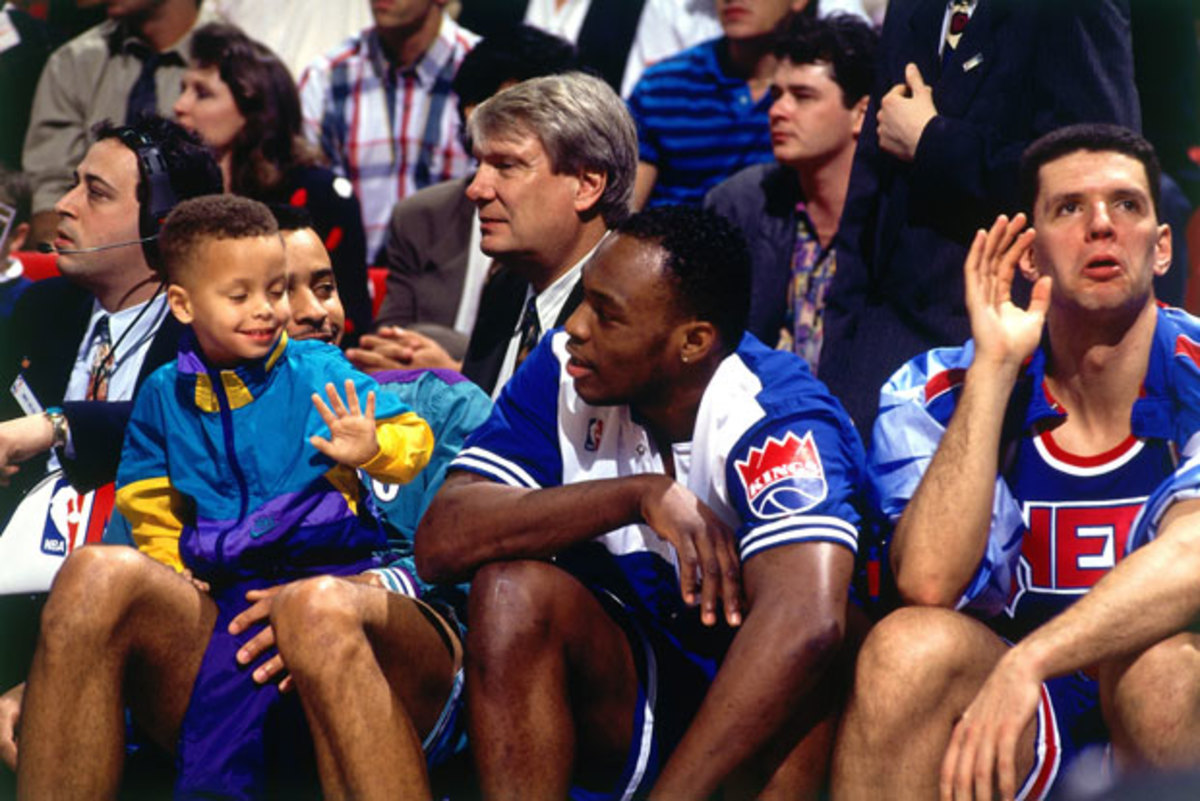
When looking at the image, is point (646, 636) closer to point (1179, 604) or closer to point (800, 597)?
point (800, 597)

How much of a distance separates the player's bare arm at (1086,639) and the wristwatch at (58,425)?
6.88ft

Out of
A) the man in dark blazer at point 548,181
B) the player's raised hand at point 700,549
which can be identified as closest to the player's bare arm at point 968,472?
the player's raised hand at point 700,549

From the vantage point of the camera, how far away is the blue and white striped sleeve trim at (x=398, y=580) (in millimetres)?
3592

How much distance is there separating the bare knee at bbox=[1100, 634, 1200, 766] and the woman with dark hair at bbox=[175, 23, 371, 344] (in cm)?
282

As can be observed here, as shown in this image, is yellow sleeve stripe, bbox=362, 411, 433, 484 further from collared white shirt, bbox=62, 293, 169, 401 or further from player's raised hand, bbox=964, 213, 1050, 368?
player's raised hand, bbox=964, 213, 1050, 368

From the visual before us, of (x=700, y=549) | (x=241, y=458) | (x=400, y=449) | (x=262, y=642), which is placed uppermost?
(x=700, y=549)

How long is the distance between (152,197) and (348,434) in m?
1.19

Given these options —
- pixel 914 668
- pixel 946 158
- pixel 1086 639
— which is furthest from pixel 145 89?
pixel 1086 639

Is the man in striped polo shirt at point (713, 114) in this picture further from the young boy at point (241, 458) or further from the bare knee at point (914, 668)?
the bare knee at point (914, 668)

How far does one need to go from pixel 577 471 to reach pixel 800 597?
626mm

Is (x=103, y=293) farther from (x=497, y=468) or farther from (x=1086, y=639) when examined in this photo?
(x=1086, y=639)

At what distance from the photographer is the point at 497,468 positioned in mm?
3484

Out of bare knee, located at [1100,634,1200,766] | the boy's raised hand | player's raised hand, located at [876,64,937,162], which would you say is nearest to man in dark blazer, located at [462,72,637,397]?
player's raised hand, located at [876,64,937,162]

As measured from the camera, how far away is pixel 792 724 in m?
3.19
